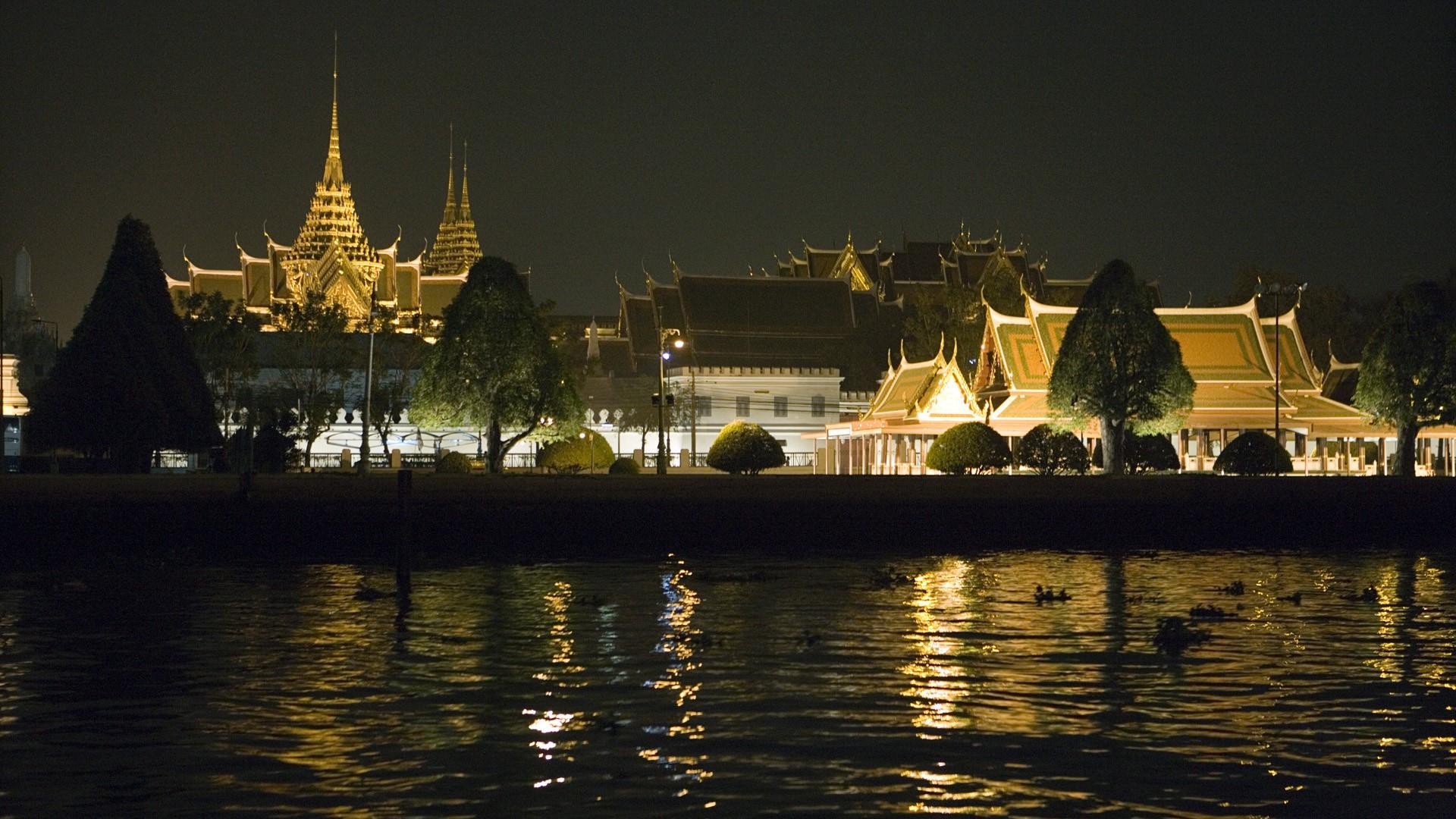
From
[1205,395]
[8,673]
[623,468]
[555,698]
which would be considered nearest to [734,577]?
[555,698]

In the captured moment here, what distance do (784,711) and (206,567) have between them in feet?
49.6

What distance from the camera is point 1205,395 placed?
213 ft

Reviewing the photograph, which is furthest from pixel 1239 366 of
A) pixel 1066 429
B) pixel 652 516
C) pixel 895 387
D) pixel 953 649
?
pixel 953 649

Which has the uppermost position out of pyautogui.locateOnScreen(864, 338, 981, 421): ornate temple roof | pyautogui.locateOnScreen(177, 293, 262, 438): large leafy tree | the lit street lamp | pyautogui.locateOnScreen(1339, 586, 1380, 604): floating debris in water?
pyautogui.locateOnScreen(177, 293, 262, 438): large leafy tree

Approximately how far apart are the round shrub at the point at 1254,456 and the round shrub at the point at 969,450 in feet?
24.0

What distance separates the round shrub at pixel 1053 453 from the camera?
60781mm

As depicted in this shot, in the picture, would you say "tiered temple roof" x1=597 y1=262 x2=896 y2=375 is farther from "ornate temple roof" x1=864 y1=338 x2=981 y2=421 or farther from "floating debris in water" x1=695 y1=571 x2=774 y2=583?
"floating debris in water" x1=695 y1=571 x2=774 y2=583

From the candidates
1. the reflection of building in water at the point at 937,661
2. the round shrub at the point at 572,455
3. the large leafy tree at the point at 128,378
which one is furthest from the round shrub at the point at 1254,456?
the reflection of building in water at the point at 937,661

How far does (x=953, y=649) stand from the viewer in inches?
680

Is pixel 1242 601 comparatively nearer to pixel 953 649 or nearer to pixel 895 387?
pixel 953 649

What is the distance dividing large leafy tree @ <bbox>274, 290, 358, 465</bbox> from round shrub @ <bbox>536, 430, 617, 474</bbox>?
12.4m

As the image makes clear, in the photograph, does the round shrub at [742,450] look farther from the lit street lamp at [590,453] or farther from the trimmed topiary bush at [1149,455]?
the trimmed topiary bush at [1149,455]

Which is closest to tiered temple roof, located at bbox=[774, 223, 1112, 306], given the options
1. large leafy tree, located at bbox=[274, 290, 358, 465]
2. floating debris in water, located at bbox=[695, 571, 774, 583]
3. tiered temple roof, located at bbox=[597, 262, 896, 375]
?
tiered temple roof, located at bbox=[597, 262, 896, 375]

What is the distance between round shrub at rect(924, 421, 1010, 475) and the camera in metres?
59.8
